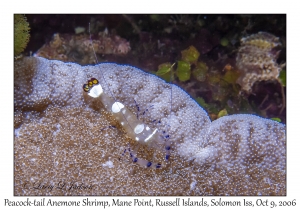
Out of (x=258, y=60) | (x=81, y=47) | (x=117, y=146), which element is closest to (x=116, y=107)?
(x=117, y=146)

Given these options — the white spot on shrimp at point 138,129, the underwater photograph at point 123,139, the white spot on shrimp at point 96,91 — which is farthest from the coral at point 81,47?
the white spot on shrimp at point 138,129

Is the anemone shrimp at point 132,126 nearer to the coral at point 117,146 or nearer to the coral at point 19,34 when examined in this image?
the coral at point 117,146

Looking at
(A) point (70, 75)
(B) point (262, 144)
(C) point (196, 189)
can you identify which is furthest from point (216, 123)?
(A) point (70, 75)

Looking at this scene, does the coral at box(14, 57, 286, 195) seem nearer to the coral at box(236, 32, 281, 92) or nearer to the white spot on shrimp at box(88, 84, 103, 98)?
the white spot on shrimp at box(88, 84, 103, 98)

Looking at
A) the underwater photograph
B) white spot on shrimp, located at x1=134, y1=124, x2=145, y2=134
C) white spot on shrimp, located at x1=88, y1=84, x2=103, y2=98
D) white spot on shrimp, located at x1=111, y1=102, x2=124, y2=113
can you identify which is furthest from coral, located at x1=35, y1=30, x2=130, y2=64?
white spot on shrimp, located at x1=134, y1=124, x2=145, y2=134

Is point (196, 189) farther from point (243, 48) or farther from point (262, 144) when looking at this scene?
point (243, 48)

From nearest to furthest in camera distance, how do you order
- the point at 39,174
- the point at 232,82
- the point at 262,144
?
the point at 39,174 < the point at 262,144 < the point at 232,82
